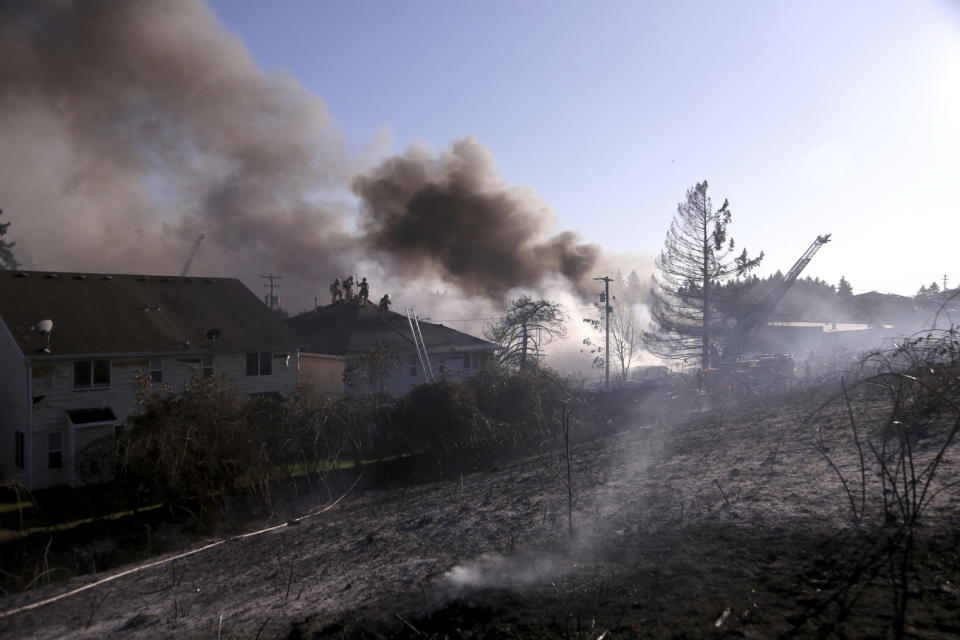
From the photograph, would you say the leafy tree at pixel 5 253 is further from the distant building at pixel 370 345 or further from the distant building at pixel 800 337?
the distant building at pixel 800 337

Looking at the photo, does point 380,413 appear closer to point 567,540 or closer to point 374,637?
point 567,540

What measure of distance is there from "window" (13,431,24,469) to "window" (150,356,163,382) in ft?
13.3

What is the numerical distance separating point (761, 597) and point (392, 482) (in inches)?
530

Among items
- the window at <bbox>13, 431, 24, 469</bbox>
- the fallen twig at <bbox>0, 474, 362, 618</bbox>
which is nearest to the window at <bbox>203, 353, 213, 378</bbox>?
the window at <bbox>13, 431, 24, 469</bbox>

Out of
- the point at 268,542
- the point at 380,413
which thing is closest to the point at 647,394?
the point at 380,413

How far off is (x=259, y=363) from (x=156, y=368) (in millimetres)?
3942

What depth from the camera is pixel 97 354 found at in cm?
1912

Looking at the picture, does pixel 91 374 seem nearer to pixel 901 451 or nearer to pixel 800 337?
pixel 901 451

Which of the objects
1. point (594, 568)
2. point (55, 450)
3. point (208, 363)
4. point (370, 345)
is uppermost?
point (370, 345)

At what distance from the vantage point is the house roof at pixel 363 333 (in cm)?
3048

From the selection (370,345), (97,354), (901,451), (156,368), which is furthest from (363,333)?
(901,451)

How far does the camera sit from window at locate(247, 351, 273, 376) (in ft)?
77.5

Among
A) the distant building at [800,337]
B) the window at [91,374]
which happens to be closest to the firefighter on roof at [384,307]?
the window at [91,374]

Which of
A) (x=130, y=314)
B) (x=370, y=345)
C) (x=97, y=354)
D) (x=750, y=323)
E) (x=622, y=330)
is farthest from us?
(x=622, y=330)
